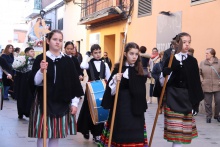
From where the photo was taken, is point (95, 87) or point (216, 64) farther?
point (216, 64)

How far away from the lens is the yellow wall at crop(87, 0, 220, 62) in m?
11.2

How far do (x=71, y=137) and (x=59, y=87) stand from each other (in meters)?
3.04

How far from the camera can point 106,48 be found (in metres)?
21.6

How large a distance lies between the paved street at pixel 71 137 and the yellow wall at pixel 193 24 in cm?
243

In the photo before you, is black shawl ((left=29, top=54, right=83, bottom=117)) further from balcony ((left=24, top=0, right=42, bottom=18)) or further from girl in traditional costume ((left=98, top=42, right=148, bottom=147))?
balcony ((left=24, top=0, right=42, bottom=18))

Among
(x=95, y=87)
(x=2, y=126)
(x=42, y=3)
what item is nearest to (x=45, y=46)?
(x=95, y=87)

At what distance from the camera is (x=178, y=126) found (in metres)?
5.27

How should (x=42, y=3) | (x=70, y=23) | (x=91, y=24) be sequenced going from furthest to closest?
(x=42, y=3) → (x=70, y=23) → (x=91, y=24)

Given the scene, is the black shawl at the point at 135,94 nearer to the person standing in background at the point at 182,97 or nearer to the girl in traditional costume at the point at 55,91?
the girl in traditional costume at the point at 55,91

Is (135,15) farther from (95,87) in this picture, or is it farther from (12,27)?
(12,27)

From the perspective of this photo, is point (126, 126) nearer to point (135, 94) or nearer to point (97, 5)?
point (135, 94)

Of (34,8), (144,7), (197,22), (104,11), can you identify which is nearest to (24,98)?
(197,22)

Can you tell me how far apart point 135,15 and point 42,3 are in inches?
1011

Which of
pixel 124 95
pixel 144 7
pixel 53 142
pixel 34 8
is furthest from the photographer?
pixel 34 8
